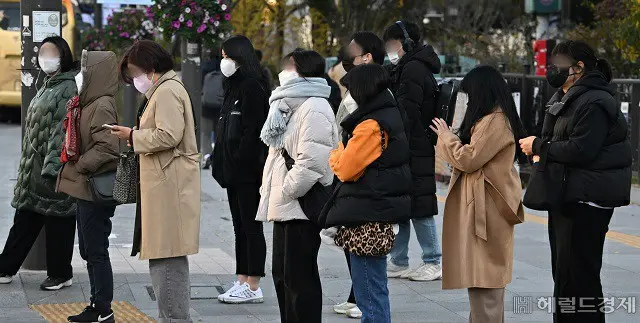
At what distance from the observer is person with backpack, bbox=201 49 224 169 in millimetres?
16359

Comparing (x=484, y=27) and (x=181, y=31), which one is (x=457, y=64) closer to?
(x=181, y=31)

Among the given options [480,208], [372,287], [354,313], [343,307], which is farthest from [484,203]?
[343,307]

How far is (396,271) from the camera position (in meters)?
9.08

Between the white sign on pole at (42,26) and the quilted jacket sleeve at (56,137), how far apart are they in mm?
1161

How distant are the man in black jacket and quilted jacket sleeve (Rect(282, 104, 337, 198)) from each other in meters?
2.06

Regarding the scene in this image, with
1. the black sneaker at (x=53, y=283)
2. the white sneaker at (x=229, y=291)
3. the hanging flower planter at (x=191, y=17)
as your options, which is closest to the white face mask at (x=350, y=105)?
the white sneaker at (x=229, y=291)

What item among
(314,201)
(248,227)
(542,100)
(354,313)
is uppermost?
(314,201)

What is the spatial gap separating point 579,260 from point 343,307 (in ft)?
6.07

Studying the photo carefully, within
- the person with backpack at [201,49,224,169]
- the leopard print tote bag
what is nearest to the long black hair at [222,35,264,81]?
the leopard print tote bag

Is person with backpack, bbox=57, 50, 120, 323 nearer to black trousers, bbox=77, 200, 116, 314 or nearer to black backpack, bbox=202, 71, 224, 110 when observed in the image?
black trousers, bbox=77, 200, 116, 314

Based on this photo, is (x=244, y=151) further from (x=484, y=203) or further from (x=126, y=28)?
(x=126, y=28)

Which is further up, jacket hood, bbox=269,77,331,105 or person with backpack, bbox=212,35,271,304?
jacket hood, bbox=269,77,331,105

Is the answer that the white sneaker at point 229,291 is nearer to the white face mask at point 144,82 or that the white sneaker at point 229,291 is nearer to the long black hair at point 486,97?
the white face mask at point 144,82

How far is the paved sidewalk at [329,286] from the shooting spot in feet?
25.3
